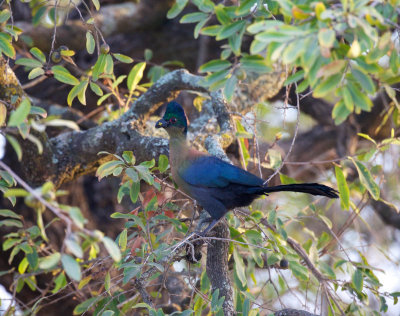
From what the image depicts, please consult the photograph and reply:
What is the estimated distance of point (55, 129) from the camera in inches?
174

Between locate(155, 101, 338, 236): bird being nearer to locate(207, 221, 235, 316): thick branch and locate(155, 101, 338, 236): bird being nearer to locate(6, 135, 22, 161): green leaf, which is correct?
locate(207, 221, 235, 316): thick branch

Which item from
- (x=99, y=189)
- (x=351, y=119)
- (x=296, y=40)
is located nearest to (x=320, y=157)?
(x=351, y=119)

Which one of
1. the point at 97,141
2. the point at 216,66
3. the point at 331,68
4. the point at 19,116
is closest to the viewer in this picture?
the point at 19,116

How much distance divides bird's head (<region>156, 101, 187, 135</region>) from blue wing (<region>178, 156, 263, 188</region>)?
275 millimetres

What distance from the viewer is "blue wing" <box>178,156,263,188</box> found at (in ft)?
8.86

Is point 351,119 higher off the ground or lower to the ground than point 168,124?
lower

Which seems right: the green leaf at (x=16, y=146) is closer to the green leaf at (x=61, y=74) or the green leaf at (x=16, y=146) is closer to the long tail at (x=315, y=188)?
the green leaf at (x=61, y=74)

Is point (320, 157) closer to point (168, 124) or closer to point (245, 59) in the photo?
point (168, 124)

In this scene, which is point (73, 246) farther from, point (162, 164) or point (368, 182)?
point (368, 182)

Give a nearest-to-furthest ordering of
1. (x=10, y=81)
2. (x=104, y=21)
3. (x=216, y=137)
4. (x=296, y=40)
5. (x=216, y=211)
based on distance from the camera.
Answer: (x=296, y=40) → (x=216, y=211) → (x=10, y=81) → (x=216, y=137) → (x=104, y=21)

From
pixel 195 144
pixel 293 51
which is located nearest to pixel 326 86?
pixel 293 51

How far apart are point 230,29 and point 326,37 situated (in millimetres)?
527

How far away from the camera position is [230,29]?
1.94 metres

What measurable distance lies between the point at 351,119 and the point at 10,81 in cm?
311
